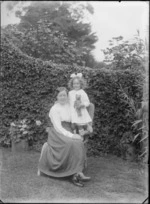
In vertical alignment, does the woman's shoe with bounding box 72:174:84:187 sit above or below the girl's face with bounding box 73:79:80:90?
below

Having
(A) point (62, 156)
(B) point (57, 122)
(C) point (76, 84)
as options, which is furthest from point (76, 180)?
(C) point (76, 84)

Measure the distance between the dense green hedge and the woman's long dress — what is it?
5.75 feet

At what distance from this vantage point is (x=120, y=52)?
8.80m

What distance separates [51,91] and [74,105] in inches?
76.1

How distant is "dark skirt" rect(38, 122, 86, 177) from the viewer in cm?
550

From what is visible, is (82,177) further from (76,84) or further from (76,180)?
(76,84)

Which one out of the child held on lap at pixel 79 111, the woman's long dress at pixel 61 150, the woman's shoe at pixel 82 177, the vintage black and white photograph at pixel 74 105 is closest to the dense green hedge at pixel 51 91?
the vintage black and white photograph at pixel 74 105

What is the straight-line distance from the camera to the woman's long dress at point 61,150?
5504 mm

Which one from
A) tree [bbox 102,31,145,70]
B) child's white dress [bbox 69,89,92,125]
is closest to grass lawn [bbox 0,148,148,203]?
child's white dress [bbox 69,89,92,125]

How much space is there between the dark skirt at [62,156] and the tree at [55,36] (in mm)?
4380

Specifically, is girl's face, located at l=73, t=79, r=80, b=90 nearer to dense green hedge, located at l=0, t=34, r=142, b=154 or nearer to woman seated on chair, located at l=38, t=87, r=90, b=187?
woman seated on chair, located at l=38, t=87, r=90, b=187

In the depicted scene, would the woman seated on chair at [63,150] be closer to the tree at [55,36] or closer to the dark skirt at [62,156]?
the dark skirt at [62,156]

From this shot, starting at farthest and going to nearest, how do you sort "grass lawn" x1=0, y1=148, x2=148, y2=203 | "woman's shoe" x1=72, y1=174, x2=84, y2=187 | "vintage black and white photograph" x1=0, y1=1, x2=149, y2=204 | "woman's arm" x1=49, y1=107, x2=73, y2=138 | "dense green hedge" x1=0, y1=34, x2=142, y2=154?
"dense green hedge" x1=0, y1=34, x2=142, y2=154 → "woman's arm" x1=49, y1=107, x2=73, y2=138 → "woman's shoe" x1=72, y1=174, x2=84, y2=187 → "vintage black and white photograph" x1=0, y1=1, x2=149, y2=204 → "grass lawn" x1=0, y1=148, x2=148, y2=203

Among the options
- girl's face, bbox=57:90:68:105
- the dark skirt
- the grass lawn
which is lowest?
the grass lawn
